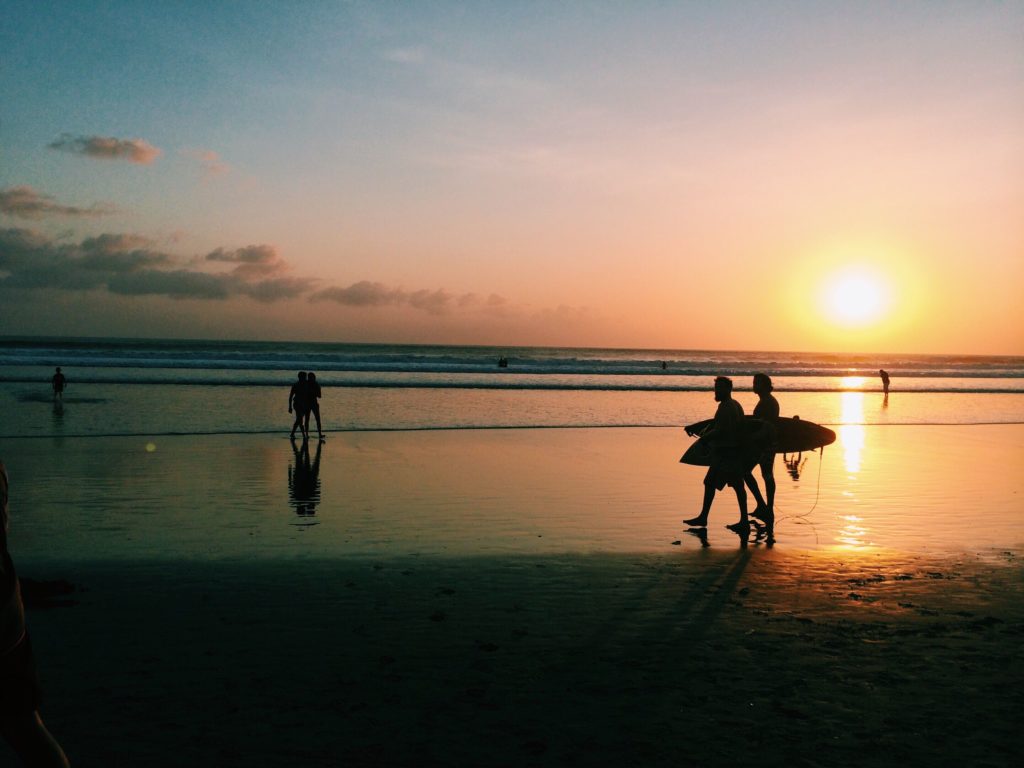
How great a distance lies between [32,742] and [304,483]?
426 inches

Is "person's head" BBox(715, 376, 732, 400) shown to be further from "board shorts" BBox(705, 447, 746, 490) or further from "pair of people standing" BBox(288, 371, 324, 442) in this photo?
"pair of people standing" BBox(288, 371, 324, 442)

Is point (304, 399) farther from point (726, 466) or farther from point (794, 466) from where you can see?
point (726, 466)

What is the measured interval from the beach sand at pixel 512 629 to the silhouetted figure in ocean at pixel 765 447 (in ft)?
1.42

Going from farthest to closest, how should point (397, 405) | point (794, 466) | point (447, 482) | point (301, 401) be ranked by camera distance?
point (397, 405), point (301, 401), point (794, 466), point (447, 482)

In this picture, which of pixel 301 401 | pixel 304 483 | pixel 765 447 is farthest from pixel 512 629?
pixel 301 401

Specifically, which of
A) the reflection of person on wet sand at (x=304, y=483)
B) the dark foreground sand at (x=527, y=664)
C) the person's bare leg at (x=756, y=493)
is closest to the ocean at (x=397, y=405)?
the reflection of person on wet sand at (x=304, y=483)

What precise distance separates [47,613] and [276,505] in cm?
553

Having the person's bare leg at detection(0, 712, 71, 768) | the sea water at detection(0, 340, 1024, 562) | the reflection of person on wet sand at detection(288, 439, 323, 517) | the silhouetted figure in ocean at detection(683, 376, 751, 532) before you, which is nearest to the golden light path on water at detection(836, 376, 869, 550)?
the sea water at detection(0, 340, 1024, 562)

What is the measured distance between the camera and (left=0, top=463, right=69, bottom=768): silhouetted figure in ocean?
354 centimetres

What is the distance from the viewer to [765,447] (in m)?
11.1

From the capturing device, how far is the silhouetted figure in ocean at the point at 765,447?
11.0 m

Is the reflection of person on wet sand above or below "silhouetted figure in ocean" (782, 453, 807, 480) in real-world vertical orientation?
below

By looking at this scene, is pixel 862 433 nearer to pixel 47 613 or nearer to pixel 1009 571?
pixel 1009 571

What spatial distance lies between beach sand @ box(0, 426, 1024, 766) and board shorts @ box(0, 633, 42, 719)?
1.04 meters
